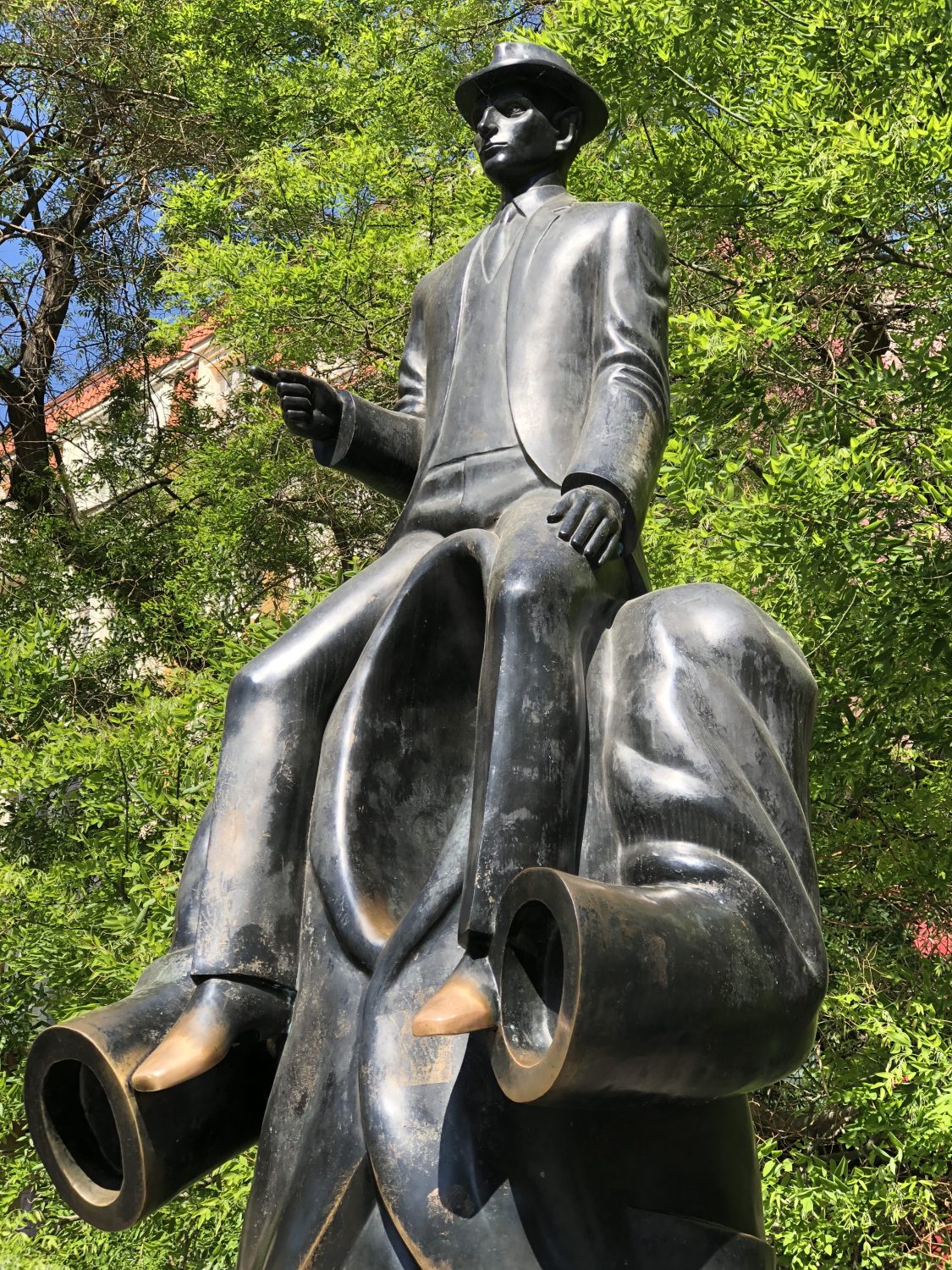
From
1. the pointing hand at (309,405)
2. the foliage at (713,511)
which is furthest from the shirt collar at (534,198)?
the foliage at (713,511)

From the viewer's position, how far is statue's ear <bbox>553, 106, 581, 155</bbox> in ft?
10.9

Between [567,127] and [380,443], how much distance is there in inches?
31.3

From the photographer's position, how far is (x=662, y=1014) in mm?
A: 2059

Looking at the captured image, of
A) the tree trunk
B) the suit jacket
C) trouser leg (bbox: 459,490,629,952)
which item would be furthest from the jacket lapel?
the tree trunk

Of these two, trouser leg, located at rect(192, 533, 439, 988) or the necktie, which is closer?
trouser leg, located at rect(192, 533, 439, 988)

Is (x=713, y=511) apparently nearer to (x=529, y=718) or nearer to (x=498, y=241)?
(x=498, y=241)

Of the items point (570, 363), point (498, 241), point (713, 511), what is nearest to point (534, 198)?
point (498, 241)

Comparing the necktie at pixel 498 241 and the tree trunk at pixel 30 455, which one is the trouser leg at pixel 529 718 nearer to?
the necktie at pixel 498 241

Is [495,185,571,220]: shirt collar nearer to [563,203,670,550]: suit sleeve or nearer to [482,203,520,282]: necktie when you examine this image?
[482,203,520,282]: necktie

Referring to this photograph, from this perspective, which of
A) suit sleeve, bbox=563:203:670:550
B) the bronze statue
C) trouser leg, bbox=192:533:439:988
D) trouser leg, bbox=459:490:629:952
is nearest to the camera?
the bronze statue

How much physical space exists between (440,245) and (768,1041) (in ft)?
30.9

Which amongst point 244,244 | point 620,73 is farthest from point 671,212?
point 244,244

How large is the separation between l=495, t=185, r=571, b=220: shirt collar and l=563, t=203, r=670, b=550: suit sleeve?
226mm

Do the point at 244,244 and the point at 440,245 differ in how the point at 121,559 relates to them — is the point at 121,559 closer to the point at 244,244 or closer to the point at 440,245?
the point at 244,244
